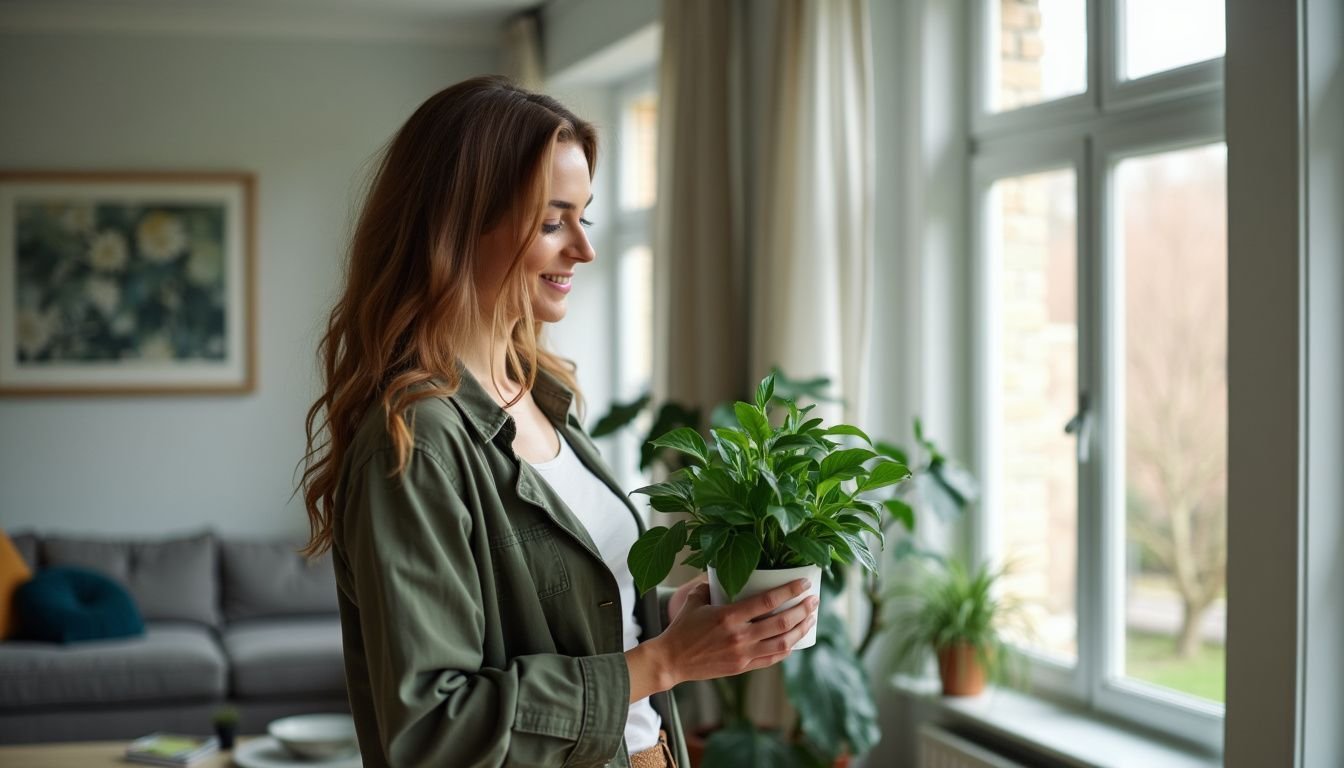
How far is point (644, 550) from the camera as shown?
133 centimetres

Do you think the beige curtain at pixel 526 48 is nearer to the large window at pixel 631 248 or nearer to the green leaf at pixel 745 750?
the large window at pixel 631 248

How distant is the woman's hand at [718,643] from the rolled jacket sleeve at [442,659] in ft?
0.15

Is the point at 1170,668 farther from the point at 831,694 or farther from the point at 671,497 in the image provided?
the point at 671,497

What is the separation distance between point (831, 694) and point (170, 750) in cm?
188

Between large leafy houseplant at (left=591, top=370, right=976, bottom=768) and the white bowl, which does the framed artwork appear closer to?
the white bowl

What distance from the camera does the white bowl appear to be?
3301 millimetres

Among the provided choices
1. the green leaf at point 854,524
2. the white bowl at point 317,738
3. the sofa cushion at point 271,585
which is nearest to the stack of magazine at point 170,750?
the white bowl at point 317,738

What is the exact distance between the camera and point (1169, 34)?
256 centimetres

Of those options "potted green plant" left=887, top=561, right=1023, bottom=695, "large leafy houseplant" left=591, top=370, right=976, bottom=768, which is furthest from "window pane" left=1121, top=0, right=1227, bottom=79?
"potted green plant" left=887, top=561, right=1023, bottom=695

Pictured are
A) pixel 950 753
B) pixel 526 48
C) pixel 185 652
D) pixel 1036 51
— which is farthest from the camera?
pixel 526 48

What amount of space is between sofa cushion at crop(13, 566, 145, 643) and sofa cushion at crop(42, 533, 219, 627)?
0.83 ft

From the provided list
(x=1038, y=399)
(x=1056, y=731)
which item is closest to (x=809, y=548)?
(x=1056, y=731)

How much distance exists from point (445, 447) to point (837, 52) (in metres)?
2.12

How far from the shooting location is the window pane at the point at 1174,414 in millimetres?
2727
